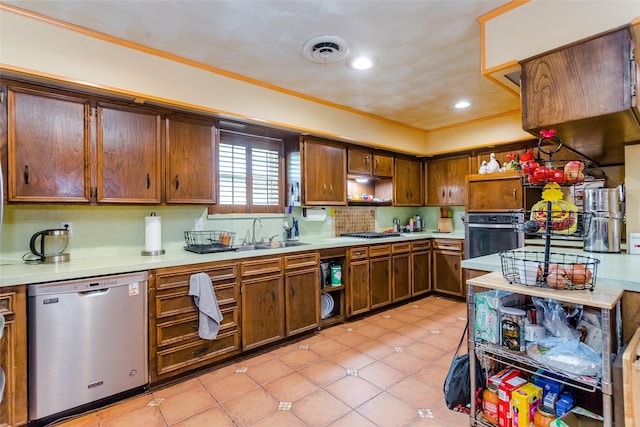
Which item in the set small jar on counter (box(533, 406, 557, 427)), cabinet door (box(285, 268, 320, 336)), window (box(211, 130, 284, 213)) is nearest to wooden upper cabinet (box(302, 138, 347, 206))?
window (box(211, 130, 284, 213))

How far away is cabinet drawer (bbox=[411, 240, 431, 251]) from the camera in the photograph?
14.5 ft

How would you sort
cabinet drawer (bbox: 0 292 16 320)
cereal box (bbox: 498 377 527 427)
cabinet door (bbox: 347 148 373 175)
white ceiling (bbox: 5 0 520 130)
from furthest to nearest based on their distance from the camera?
cabinet door (bbox: 347 148 373 175)
white ceiling (bbox: 5 0 520 130)
cabinet drawer (bbox: 0 292 16 320)
cereal box (bbox: 498 377 527 427)

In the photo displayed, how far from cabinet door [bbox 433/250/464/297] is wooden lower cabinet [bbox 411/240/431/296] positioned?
0.10 meters

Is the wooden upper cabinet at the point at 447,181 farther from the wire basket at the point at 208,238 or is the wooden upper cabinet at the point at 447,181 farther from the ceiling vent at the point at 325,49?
the wire basket at the point at 208,238

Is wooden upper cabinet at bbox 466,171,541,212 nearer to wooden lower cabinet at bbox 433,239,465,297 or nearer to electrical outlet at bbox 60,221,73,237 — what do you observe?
wooden lower cabinet at bbox 433,239,465,297

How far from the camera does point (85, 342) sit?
2045 millimetres

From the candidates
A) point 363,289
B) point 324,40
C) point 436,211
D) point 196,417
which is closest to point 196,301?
point 196,417

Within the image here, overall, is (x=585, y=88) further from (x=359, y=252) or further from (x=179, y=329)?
(x=179, y=329)

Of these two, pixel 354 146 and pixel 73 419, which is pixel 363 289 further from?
pixel 73 419

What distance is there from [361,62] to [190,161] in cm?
169

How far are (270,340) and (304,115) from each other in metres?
2.33

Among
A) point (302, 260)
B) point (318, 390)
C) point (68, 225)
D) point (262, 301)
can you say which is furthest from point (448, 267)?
point (68, 225)

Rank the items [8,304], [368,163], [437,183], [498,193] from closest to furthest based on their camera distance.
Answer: [8,304] → [498,193] → [368,163] → [437,183]

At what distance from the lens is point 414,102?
12.4 ft
